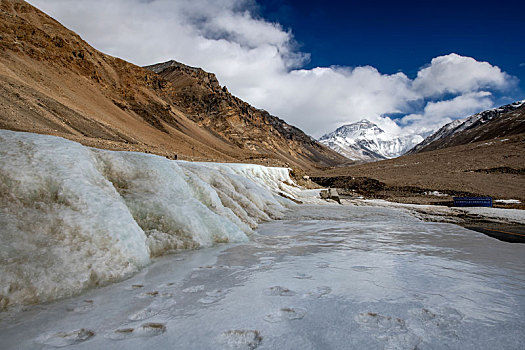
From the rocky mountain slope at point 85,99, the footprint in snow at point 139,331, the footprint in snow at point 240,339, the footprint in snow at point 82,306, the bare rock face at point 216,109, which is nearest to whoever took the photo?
the footprint in snow at point 240,339

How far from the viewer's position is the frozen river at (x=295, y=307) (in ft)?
6.92

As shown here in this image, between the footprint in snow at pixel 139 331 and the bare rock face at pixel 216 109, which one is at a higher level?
the bare rock face at pixel 216 109

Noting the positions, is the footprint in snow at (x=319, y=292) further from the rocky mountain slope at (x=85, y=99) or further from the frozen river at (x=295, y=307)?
the rocky mountain slope at (x=85, y=99)

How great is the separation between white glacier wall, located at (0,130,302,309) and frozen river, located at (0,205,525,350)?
283 mm

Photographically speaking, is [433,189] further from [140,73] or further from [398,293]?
[140,73]

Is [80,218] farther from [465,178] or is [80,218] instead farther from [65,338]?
[465,178]

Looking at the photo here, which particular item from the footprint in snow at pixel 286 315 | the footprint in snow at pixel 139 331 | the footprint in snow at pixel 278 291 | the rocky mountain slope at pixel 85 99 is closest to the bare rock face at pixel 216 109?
the rocky mountain slope at pixel 85 99

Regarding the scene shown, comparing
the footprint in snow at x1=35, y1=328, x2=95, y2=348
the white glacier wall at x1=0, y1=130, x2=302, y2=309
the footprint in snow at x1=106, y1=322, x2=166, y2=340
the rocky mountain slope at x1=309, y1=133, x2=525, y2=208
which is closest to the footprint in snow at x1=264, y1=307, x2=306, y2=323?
the footprint in snow at x1=106, y1=322, x2=166, y2=340

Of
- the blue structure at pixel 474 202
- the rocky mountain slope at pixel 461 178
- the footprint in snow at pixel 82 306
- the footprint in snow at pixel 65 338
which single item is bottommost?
the footprint in snow at pixel 82 306

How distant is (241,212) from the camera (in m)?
8.50

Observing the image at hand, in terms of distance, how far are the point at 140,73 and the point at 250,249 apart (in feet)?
280

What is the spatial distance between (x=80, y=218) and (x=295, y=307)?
2.87 meters

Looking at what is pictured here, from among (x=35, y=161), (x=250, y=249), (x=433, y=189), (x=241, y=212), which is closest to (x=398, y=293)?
(x=250, y=249)

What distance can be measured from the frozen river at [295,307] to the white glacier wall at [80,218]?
0.28 metres
